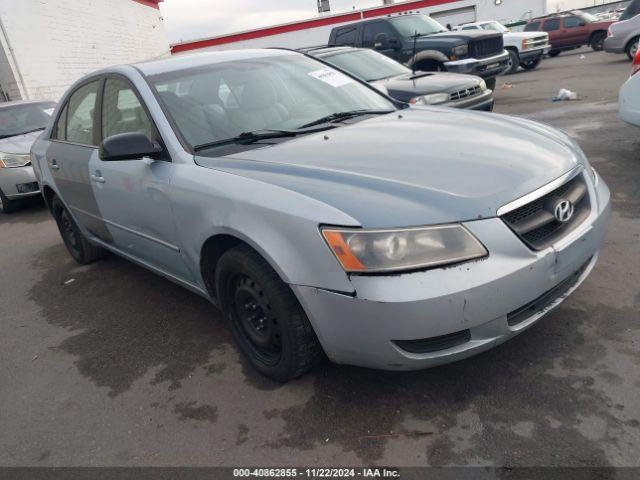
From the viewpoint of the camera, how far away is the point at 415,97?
6906mm

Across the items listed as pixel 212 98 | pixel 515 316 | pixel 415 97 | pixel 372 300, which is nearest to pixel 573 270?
pixel 515 316

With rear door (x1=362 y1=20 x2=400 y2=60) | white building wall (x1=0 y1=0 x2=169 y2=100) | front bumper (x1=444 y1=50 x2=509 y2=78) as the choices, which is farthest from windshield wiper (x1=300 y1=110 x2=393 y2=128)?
white building wall (x1=0 y1=0 x2=169 y2=100)

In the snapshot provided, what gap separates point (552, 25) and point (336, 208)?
74.1 feet

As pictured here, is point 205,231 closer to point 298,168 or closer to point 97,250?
point 298,168

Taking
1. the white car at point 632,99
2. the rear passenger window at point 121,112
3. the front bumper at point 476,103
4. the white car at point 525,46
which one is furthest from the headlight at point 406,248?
the white car at point 525,46

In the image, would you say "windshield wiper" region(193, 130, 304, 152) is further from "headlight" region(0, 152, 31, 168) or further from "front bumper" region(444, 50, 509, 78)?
"front bumper" region(444, 50, 509, 78)

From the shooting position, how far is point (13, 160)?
736cm

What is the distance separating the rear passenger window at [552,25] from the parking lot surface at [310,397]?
20.2 meters

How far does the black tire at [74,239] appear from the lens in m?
4.79

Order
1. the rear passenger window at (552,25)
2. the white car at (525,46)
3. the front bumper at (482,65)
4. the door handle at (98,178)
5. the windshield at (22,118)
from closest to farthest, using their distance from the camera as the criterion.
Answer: the door handle at (98,178)
the windshield at (22,118)
the front bumper at (482,65)
the white car at (525,46)
the rear passenger window at (552,25)

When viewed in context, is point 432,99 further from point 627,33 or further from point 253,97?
point 627,33

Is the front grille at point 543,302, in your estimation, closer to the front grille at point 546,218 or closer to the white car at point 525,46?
the front grille at point 546,218

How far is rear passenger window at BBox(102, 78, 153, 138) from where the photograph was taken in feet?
10.7

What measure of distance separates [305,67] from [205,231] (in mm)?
1635
